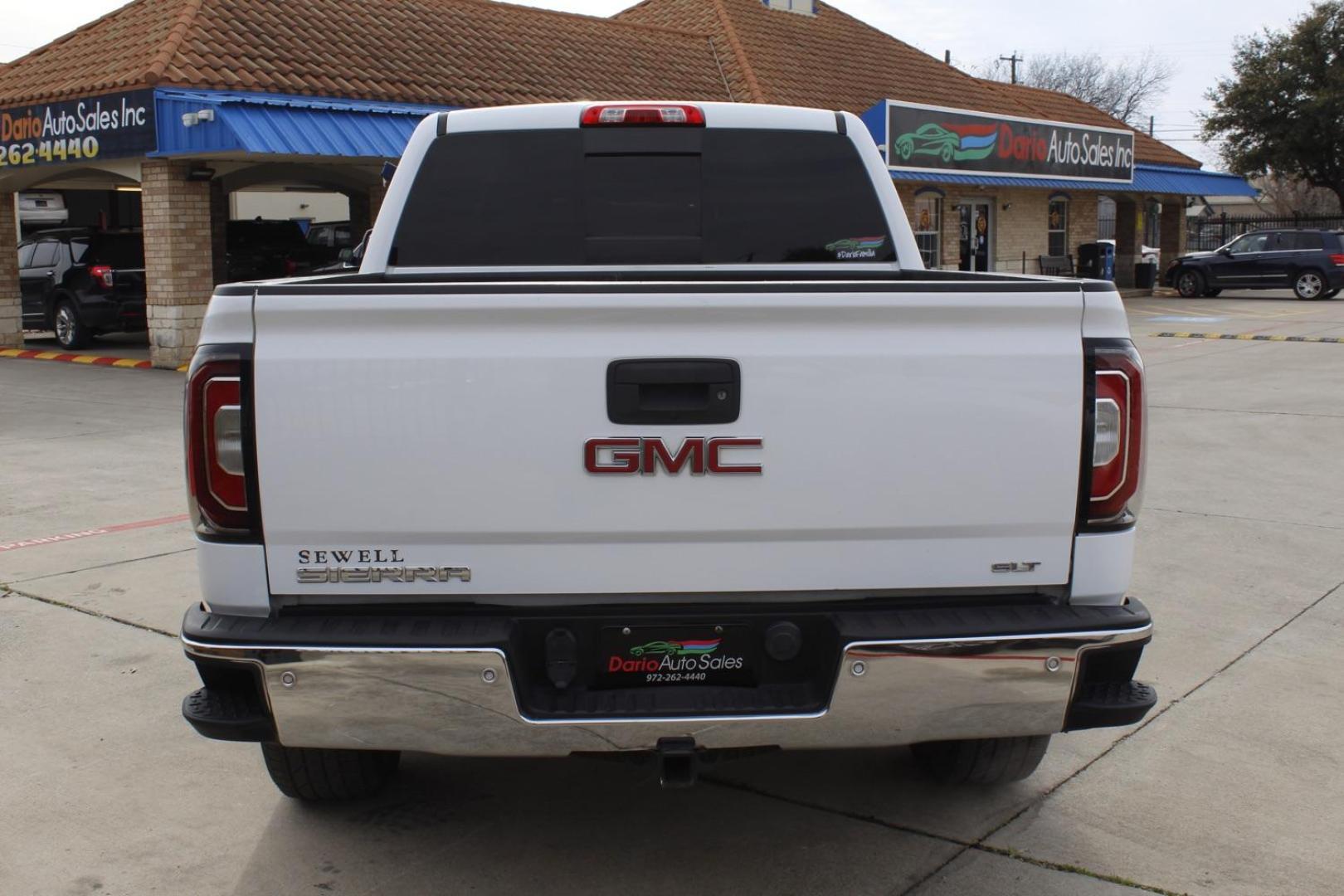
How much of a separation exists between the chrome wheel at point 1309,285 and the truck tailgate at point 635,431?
105ft

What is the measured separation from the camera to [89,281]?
20625mm

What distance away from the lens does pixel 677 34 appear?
27188mm

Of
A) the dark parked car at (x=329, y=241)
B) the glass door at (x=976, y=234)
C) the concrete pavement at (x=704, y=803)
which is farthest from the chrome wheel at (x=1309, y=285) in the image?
the concrete pavement at (x=704, y=803)

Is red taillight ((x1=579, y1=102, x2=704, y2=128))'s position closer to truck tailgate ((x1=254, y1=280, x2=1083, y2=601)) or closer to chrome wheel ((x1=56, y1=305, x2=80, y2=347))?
truck tailgate ((x1=254, y1=280, x2=1083, y2=601))

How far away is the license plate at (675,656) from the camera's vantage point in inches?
128

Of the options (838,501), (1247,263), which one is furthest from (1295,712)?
(1247,263)

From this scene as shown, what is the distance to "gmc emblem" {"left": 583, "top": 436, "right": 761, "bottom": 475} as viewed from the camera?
3.14 metres

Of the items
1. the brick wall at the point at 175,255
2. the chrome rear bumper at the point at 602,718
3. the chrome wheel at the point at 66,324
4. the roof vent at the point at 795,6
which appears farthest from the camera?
the roof vent at the point at 795,6

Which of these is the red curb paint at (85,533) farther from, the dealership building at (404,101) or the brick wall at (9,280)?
the brick wall at (9,280)

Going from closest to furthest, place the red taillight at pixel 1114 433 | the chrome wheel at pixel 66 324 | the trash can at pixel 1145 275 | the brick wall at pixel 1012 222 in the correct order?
the red taillight at pixel 1114 433
the chrome wheel at pixel 66 324
the brick wall at pixel 1012 222
the trash can at pixel 1145 275

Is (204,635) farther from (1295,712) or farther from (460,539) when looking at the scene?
(1295,712)

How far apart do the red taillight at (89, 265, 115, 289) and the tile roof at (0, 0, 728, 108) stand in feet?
8.56

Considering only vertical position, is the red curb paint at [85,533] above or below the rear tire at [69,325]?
below

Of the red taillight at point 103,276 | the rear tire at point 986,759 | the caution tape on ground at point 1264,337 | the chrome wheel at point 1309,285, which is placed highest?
the red taillight at point 103,276
